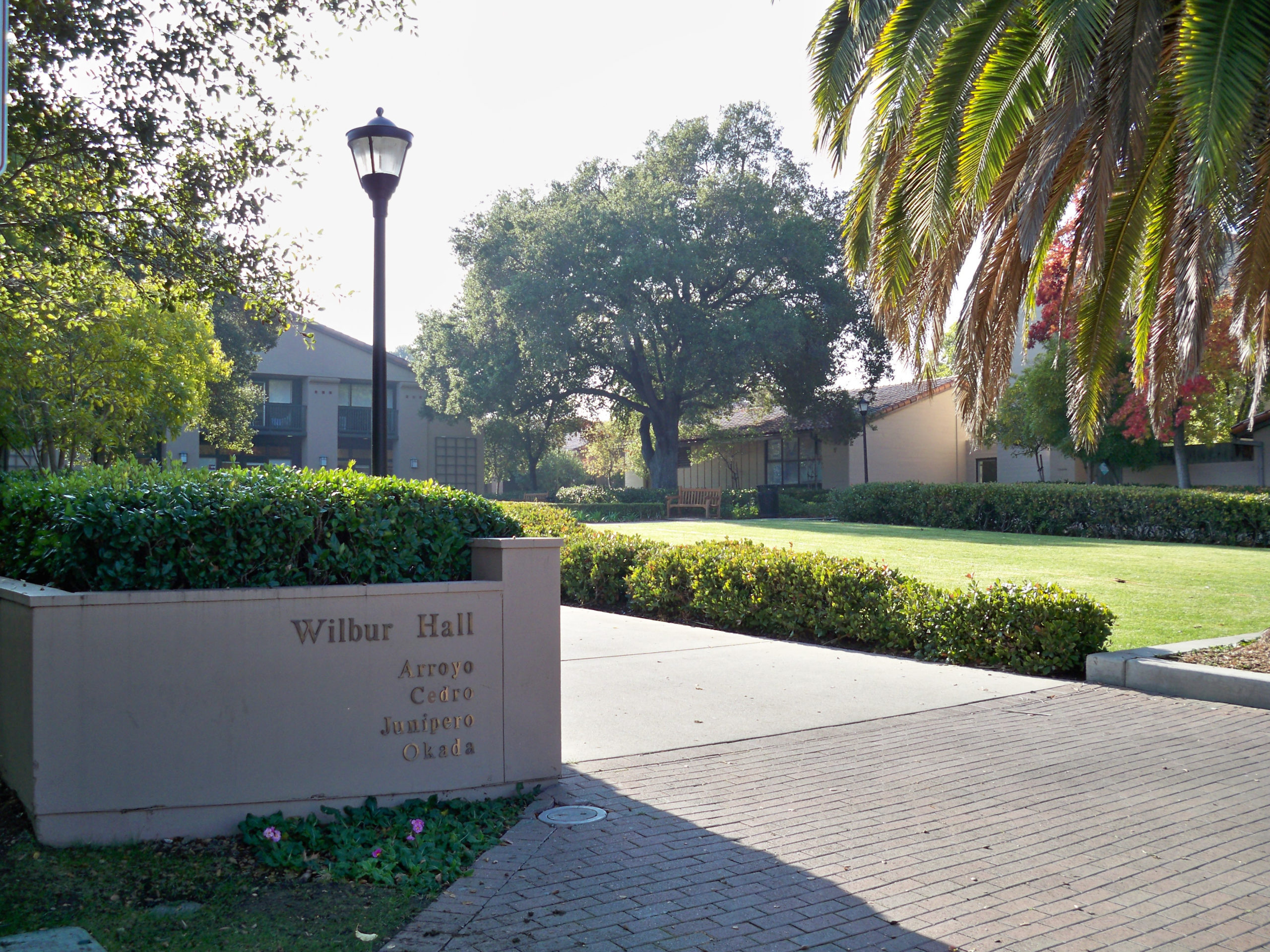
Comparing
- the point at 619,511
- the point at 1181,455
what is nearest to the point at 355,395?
the point at 619,511

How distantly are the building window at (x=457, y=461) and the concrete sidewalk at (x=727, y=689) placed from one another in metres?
36.2

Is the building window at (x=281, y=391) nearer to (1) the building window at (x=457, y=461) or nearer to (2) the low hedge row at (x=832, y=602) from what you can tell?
(1) the building window at (x=457, y=461)

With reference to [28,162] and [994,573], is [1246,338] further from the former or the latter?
[28,162]

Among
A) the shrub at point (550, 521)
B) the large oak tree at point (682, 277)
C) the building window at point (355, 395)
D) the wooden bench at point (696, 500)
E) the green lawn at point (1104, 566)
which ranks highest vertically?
the large oak tree at point (682, 277)

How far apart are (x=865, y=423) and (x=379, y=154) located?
33708 millimetres

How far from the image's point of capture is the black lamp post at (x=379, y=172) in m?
6.93

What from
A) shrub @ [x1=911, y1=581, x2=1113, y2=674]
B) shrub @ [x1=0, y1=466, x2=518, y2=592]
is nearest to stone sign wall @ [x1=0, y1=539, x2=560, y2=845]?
shrub @ [x1=0, y1=466, x2=518, y2=592]

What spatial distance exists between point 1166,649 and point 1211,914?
15.9 feet

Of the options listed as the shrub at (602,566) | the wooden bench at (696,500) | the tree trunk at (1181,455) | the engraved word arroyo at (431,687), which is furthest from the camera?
the wooden bench at (696,500)

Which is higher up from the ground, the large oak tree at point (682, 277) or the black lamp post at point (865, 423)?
the large oak tree at point (682, 277)

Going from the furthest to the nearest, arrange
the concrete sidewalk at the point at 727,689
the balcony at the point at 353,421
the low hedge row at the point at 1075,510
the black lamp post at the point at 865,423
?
the balcony at the point at 353,421 < the black lamp post at the point at 865,423 < the low hedge row at the point at 1075,510 < the concrete sidewalk at the point at 727,689

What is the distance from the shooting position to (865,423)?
38812 mm

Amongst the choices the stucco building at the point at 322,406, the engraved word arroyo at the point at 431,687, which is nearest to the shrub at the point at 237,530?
the engraved word arroyo at the point at 431,687

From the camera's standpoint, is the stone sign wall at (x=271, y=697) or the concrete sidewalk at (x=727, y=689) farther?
the concrete sidewalk at (x=727, y=689)
